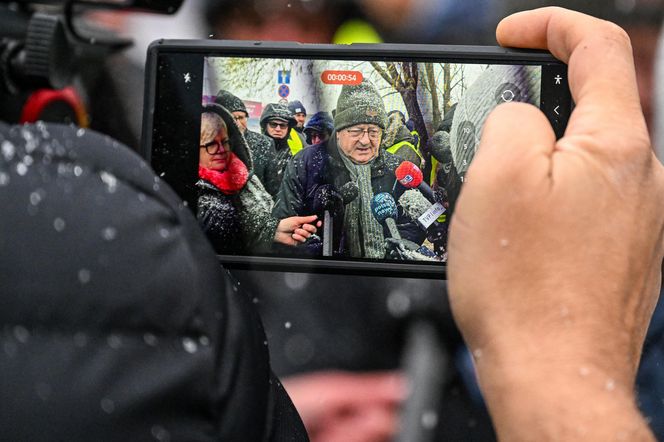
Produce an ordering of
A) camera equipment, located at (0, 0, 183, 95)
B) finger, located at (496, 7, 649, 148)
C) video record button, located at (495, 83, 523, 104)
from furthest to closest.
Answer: camera equipment, located at (0, 0, 183, 95) < video record button, located at (495, 83, 523, 104) < finger, located at (496, 7, 649, 148)

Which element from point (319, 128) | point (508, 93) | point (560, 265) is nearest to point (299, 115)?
point (319, 128)

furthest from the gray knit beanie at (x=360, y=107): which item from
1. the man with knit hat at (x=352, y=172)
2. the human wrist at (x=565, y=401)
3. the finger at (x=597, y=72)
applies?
the human wrist at (x=565, y=401)

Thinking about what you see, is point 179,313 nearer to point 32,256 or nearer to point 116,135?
point 32,256

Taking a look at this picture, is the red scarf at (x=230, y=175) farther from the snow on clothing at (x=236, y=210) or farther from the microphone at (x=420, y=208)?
the microphone at (x=420, y=208)

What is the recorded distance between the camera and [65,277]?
8.2 inches

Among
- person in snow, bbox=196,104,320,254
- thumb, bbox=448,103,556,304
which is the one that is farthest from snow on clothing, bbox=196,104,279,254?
thumb, bbox=448,103,556,304

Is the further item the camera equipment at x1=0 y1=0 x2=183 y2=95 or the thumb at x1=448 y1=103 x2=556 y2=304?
the camera equipment at x1=0 y1=0 x2=183 y2=95

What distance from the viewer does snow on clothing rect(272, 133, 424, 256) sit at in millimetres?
492

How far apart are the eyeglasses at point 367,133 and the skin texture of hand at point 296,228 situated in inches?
2.7

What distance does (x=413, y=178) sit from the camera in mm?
490

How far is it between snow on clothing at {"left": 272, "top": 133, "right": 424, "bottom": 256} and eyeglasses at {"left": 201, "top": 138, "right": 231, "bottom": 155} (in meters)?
0.05

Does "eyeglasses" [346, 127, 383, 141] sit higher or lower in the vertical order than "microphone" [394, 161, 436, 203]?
higher

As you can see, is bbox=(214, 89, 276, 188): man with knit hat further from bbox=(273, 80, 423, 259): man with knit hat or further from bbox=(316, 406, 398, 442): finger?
bbox=(316, 406, 398, 442): finger

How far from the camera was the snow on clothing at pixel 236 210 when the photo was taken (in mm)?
499
